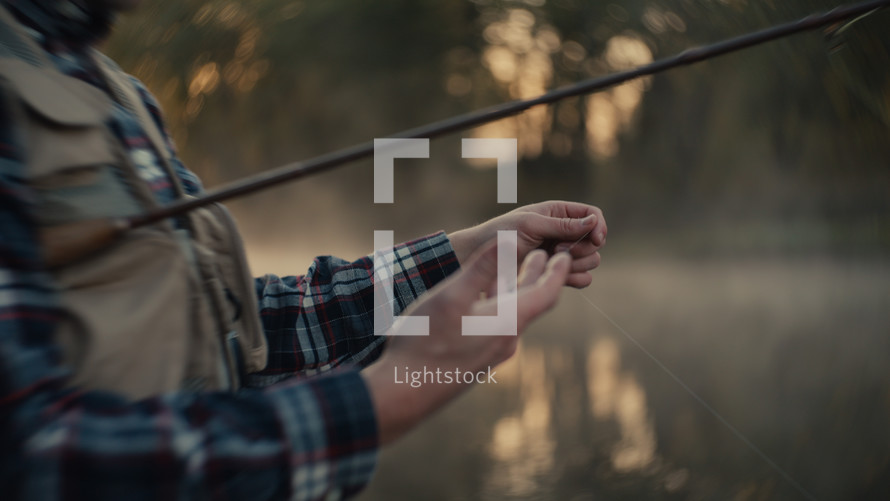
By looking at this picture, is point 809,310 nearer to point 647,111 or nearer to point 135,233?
point 647,111

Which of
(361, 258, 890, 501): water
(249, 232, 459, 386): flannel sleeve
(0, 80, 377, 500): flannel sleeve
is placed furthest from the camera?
(361, 258, 890, 501): water

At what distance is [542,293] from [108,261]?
0.69 ft

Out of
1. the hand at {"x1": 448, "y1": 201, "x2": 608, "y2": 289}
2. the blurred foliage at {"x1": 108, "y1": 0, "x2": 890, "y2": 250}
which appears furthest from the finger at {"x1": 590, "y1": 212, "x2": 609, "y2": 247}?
the blurred foliage at {"x1": 108, "y1": 0, "x2": 890, "y2": 250}

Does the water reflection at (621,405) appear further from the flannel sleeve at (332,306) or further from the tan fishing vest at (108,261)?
the tan fishing vest at (108,261)

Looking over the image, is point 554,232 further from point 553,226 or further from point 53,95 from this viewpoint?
point 53,95

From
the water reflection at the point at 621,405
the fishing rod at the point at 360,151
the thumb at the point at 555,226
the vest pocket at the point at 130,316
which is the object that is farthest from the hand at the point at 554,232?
the water reflection at the point at 621,405

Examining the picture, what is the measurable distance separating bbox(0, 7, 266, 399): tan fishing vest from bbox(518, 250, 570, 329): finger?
18 centimetres

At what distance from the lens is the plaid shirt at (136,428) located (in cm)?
20

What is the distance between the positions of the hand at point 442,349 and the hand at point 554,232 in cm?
20

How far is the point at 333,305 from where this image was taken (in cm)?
46

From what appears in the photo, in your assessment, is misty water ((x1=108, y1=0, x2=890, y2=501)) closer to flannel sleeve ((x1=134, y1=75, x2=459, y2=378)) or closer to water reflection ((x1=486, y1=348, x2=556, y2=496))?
water reflection ((x1=486, y1=348, x2=556, y2=496))

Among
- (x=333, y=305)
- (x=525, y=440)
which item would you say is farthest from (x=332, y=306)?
(x=525, y=440)

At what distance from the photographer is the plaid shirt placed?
20 cm

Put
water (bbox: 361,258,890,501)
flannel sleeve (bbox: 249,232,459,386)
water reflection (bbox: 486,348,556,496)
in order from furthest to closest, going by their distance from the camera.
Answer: water reflection (bbox: 486,348,556,496), water (bbox: 361,258,890,501), flannel sleeve (bbox: 249,232,459,386)
